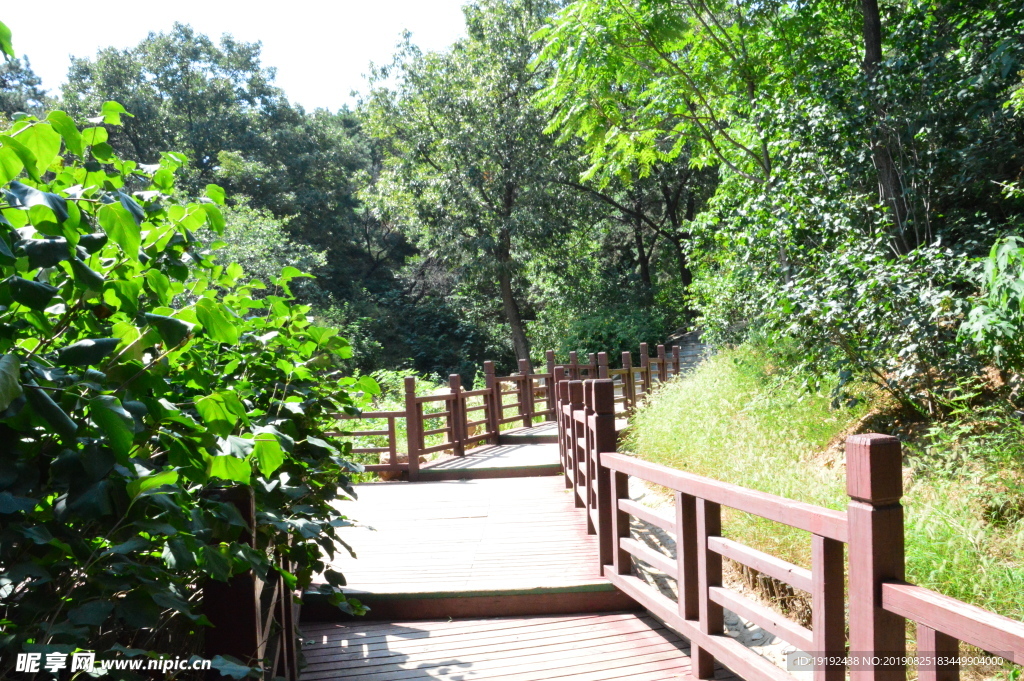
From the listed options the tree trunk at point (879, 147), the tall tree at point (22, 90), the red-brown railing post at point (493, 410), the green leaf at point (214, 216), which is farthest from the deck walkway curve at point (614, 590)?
the tall tree at point (22, 90)

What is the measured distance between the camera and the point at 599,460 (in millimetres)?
3904

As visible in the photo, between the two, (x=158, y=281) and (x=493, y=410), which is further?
(x=493, y=410)

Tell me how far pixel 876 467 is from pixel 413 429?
7.04m

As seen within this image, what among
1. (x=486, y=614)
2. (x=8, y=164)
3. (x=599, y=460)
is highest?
(x=8, y=164)

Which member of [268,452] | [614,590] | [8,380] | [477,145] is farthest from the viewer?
[477,145]

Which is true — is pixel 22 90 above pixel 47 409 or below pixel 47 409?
above

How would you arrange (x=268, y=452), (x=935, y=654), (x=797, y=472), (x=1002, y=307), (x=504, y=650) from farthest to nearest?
(x=797, y=472), (x=1002, y=307), (x=504, y=650), (x=935, y=654), (x=268, y=452)

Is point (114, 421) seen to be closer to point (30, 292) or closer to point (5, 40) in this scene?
point (30, 292)

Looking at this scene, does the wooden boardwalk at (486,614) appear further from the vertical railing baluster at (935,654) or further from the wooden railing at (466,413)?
the vertical railing baluster at (935,654)

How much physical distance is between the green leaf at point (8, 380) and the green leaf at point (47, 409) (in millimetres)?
62

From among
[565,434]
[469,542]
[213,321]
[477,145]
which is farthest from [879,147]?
[477,145]

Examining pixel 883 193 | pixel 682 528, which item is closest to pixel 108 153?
pixel 682 528

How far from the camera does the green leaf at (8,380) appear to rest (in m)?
0.87

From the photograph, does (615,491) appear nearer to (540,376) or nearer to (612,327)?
(540,376)
